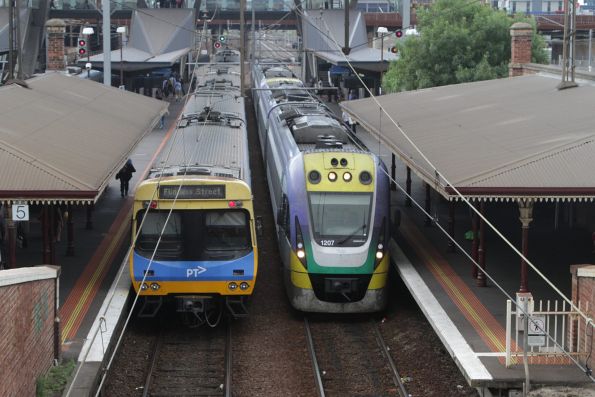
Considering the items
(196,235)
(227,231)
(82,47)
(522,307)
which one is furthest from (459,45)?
(522,307)

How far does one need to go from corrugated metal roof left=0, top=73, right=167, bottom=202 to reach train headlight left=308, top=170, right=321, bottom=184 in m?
3.50

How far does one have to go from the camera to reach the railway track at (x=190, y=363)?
15617 mm

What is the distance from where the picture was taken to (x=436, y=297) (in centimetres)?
1862

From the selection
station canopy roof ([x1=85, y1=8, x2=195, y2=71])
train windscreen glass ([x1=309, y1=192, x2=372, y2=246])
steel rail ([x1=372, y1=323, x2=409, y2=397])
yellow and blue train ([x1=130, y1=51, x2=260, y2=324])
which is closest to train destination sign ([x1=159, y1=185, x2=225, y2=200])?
yellow and blue train ([x1=130, y1=51, x2=260, y2=324])

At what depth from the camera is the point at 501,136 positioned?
68.1ft

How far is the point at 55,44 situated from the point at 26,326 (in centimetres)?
3421

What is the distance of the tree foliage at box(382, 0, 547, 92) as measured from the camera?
138ft

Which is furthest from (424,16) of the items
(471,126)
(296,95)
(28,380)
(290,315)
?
Answer: (28,380)

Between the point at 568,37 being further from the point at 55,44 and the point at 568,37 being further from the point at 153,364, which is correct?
the point at 55,44

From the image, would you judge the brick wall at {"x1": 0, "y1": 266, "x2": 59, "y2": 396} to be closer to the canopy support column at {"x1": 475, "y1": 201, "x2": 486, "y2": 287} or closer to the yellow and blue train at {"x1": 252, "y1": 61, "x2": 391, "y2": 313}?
the yellow and blue train at {"x1": 252, "y1": 61, "x2": 391, "y2": 313}

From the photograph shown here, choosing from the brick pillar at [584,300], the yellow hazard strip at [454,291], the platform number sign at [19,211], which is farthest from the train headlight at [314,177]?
the brick pillar at [584,300]

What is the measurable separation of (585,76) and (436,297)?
38.6 feet

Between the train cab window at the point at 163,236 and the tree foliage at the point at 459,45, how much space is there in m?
25.8

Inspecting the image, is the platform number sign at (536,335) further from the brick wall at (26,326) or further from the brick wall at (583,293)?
the brick wall at (26,326)
